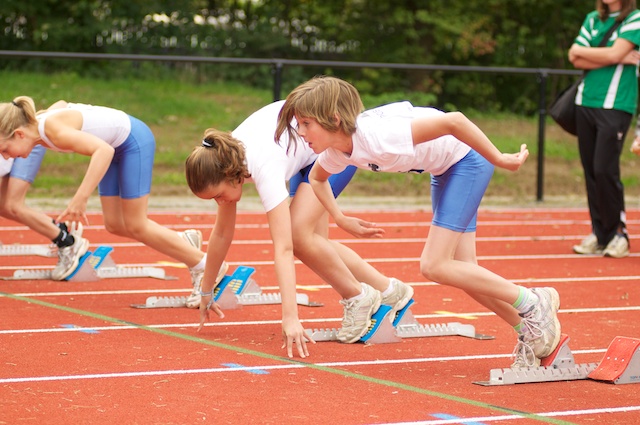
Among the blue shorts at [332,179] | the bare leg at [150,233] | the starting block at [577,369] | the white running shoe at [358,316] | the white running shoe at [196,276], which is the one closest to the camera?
the starting block at [577,369]

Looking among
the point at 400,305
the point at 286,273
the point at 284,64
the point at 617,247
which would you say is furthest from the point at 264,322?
the point at 284,64

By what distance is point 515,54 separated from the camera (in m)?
25.0

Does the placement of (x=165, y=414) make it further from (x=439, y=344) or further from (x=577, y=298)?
(x=577, y=298)

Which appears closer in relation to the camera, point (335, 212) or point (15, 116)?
point (335, 212)

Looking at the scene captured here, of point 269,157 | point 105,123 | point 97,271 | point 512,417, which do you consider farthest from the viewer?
point 97,271

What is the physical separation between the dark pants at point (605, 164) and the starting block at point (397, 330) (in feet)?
12.6

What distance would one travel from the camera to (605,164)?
9508 millimetres

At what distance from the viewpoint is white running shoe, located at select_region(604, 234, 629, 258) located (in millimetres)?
9484

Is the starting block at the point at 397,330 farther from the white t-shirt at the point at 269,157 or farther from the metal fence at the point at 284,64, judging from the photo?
the metal fence at the point at 284,64

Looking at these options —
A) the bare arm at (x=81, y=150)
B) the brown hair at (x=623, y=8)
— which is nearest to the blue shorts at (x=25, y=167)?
the bare arm at (x=81, y=150)

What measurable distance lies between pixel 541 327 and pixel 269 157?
1.60 metres

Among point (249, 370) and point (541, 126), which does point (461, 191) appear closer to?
point (249, 370)

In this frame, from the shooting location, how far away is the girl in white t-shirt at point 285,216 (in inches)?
208

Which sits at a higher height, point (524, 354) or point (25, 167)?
point (524, 354)
